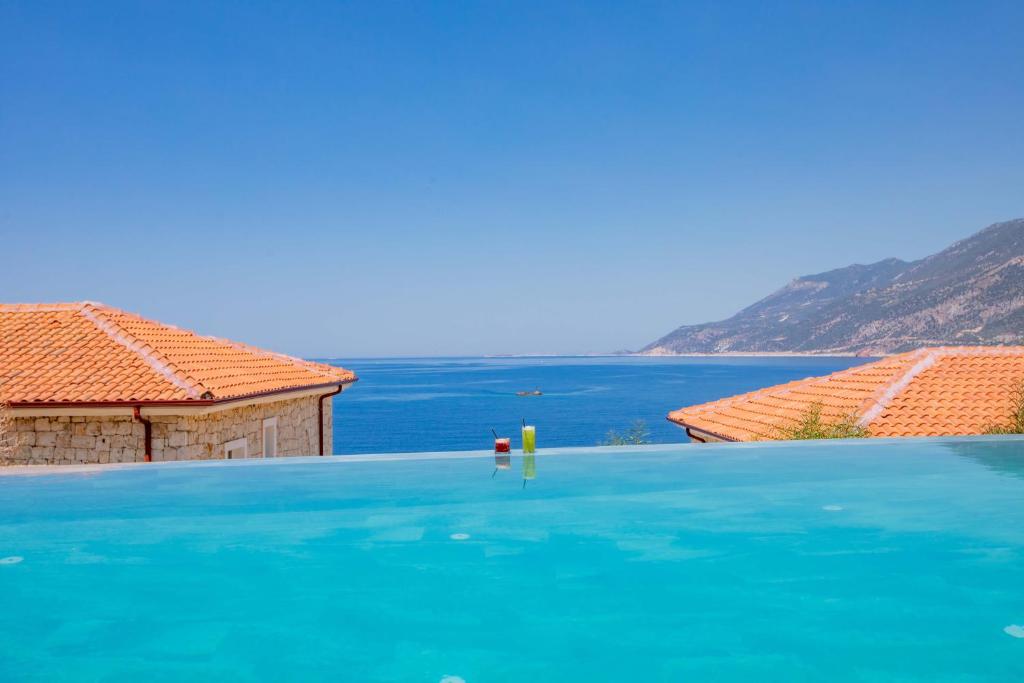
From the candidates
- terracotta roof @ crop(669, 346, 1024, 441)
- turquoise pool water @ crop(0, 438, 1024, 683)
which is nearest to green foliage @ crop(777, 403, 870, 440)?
terracotta roof @ crop(669, 346, 1024, 441)

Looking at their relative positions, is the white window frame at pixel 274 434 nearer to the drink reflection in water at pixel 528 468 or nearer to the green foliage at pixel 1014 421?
the drink reflection in water at pixel 528 468

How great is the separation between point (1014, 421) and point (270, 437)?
13.1 m

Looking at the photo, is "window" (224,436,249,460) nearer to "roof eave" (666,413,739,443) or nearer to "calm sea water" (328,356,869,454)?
"roof eave" (666,413,739,443)

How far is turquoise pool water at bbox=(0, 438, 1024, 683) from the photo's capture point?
3.81m

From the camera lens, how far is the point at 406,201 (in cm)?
5728

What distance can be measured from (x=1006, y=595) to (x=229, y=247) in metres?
56.3

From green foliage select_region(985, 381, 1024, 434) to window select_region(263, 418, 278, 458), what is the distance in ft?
41.3

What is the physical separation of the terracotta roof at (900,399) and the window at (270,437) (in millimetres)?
8645

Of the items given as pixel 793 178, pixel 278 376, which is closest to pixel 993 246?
pixel 793 178

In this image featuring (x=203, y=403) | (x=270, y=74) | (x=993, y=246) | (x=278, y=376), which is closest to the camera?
(x=203, y=403)

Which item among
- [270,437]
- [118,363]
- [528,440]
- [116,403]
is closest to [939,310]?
[270,437]

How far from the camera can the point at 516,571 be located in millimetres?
5199

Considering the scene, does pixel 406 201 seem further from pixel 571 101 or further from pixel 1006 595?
pixel 1006 595

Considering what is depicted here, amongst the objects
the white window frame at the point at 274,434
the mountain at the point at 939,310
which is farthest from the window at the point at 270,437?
the mountain at the point at 939,310
